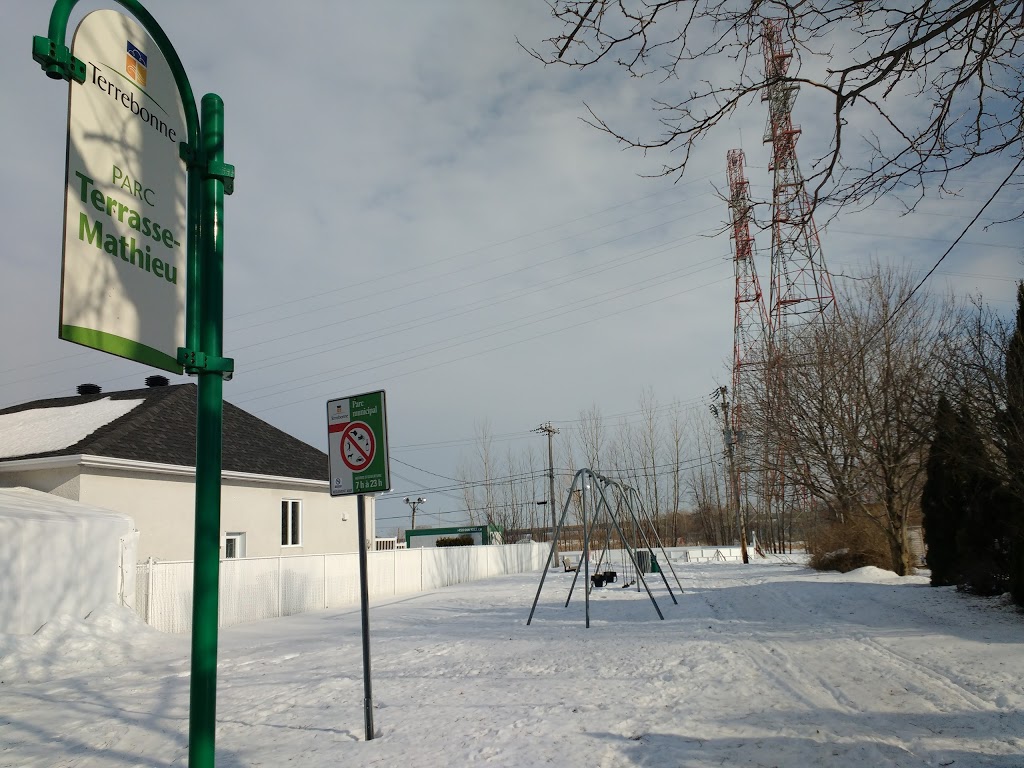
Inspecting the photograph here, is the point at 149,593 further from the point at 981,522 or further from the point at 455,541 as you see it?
the point at 455,541

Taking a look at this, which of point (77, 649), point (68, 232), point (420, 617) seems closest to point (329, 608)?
point (420, 617)

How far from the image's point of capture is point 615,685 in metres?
8.18

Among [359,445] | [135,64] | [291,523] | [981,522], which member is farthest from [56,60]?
[291,523]

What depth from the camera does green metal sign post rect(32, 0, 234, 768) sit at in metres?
3.08

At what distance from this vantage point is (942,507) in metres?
16.1

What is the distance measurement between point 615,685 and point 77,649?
8382 mm

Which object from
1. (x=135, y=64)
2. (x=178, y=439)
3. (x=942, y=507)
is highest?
(x=178, y=439)

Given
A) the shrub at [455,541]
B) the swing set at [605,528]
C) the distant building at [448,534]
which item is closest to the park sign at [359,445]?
the swing set at [605,528]

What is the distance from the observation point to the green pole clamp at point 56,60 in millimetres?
2889

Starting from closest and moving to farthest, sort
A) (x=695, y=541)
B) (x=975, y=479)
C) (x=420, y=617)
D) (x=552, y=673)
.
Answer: (x=552, y=673) → (x=975, y=479) → (x=420, y=617) → (x=695, y=541)

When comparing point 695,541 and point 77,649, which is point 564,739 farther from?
point 695,541

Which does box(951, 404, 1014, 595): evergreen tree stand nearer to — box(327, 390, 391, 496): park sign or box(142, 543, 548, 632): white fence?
box(327, 390, 391, 496): park sign

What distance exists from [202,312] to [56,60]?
3.69 feet

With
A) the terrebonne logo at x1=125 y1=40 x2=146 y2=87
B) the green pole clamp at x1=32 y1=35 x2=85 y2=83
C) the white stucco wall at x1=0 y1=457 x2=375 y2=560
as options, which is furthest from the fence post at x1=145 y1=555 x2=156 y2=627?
the green pole clamp at x1=32 y1=35 x2=85 y2=83
